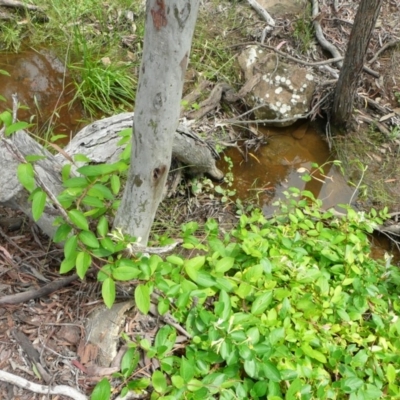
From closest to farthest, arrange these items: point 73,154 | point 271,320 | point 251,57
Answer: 1. point 271,320
2. point 73,154
3. point 251,57

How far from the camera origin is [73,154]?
2695mm

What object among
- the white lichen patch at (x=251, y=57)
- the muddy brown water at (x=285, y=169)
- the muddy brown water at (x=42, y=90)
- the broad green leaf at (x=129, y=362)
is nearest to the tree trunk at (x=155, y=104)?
the broad green leaf at (x=129, y=362)

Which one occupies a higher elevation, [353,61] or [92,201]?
[353,61]

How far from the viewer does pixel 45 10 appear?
432cm

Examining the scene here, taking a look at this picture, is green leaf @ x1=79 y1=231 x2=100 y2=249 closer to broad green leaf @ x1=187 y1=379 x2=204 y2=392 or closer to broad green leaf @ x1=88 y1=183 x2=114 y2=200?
broad green leaf @ x1=88 y1=183 x2=114 y2=200

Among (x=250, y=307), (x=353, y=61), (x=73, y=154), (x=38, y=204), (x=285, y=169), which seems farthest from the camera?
(x=285, y=169)

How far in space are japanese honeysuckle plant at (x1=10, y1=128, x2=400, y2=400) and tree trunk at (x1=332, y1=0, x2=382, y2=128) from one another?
1.66 meters

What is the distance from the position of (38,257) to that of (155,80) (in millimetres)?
1390

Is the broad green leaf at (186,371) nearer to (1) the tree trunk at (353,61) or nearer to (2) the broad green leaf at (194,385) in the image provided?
(2) the broad green leaf at (194,385)

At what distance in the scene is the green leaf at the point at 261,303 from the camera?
2.10 metres

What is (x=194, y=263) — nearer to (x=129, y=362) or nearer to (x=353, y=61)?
(x=129, y=362)

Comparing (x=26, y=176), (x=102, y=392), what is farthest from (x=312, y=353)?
(x=26, y=176)

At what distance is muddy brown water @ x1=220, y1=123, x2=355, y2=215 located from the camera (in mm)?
3656

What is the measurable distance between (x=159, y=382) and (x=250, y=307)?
0.64 m
